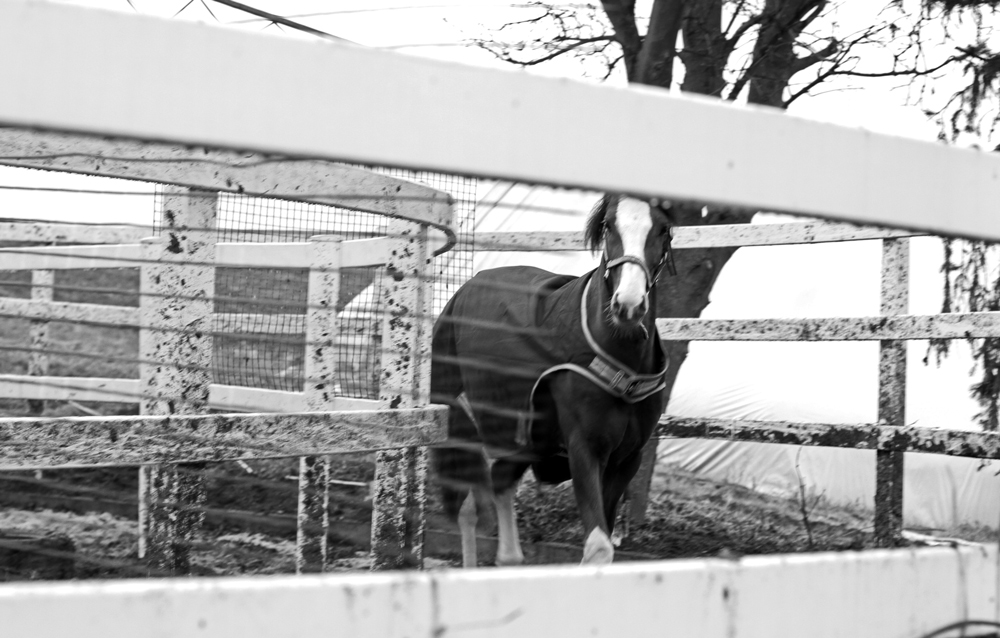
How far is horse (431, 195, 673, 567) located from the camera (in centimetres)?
349

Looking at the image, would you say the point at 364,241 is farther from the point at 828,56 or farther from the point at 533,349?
the point at 828,56

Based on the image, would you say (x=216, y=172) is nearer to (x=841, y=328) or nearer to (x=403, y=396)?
(x=403, y=396)

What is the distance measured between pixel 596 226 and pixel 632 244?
0.42m

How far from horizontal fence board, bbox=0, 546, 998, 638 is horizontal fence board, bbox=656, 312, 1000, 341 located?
8.31ft

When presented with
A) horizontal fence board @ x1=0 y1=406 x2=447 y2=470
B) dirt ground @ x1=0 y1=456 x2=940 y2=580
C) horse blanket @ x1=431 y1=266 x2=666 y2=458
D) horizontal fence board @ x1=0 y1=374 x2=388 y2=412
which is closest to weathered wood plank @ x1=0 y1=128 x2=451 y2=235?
horse blanket @ x1=431 y1=266 x2=666 y2=458

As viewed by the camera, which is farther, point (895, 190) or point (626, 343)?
point (626, 343)

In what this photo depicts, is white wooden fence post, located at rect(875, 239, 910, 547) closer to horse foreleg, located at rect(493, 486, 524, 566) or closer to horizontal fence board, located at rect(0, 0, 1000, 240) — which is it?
horse foreleg, located at rect(493, 486, 524, 566)

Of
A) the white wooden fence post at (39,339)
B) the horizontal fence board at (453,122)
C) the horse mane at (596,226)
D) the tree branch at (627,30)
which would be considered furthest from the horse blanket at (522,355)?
the white wooden fence post at (39,339)

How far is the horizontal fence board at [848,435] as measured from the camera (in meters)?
4.01

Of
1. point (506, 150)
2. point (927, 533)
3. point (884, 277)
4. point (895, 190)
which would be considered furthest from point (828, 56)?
point (506, 150)

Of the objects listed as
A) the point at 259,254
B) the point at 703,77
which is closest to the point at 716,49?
the point at 703,77

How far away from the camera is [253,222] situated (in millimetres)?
3303

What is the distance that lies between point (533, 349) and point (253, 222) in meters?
1.26

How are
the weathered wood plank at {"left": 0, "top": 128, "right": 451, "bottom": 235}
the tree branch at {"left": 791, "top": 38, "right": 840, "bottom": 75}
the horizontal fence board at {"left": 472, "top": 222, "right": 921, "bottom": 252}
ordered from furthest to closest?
the tree branch at {"left": 791, "top": 38, "right": 840, "bottom": 75}
the horizontal fence board at {"left": 472, "top": 222, "right": 921, "bottom": 252}
the weathered wood plank at {"left": 0, "top": 128, "right": 451, "bottom": 235}
